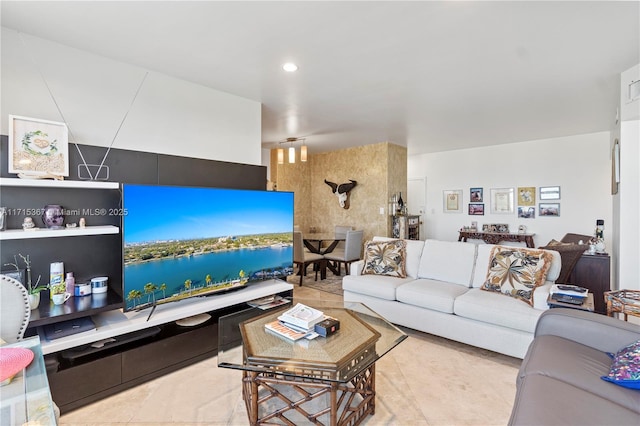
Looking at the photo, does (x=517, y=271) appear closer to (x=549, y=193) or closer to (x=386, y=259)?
(x=386, y=259)

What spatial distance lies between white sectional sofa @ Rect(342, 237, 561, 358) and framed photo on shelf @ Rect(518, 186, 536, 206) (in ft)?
12.3

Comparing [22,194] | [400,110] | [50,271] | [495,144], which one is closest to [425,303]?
[400,110]

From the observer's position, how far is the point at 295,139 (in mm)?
5516

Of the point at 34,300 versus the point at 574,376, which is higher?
the point at 34,300

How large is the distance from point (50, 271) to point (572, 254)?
176 inches

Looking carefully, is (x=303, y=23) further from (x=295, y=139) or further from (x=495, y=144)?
(x=495, y=144)

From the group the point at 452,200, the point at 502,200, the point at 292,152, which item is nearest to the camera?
the point at 292,152

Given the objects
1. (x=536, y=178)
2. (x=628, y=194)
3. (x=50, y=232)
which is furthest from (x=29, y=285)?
(x=536, y=178)

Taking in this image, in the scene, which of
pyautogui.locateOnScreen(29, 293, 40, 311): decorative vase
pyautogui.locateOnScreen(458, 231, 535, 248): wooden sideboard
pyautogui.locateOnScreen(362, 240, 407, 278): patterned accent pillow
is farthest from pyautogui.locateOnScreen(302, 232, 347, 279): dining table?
pyautogui.locateOnScreen(29, 293, 40, 311): decorative vase

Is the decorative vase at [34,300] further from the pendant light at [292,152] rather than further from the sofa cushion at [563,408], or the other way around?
the pendant light at [292,152]

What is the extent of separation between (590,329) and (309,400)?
5.23 ft

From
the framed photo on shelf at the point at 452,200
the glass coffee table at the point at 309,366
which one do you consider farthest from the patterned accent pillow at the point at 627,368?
the framed photo on shelf at the point at 452,200

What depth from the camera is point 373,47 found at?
2320 mm

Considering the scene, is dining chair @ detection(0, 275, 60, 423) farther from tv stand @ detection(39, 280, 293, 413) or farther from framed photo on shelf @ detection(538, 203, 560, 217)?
framed photo on shelf @ detection(538, 203, 560, 217)
